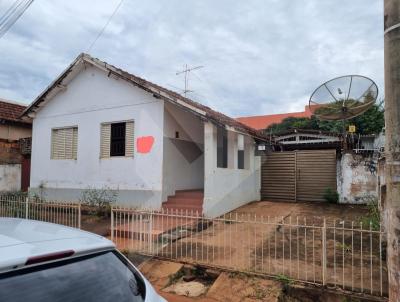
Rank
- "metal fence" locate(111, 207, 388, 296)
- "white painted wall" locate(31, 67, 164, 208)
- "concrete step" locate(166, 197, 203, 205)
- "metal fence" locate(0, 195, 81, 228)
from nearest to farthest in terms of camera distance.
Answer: "metal fence" locate(111, 207, 388, 296) → "metal fence" locate(0, 195, 81, 228) → "concrete step" locate(166, 197, 203, 205) → "white painted wall" locate(31, 67, 164, 208)

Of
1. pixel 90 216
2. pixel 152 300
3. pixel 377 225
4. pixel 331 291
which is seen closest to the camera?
pixel 152 300

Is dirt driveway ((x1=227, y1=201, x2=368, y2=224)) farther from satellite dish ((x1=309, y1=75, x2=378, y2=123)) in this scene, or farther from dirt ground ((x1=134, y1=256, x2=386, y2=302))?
dirt ground ((x1=134, y1=256, x2=386, y2=302))

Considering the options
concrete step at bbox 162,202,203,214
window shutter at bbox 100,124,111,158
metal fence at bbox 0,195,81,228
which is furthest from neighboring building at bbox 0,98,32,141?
concrete step at bbox 162,202,203,214

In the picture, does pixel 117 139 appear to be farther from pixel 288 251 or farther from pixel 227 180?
pixel 288 251

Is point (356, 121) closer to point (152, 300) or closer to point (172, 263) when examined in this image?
point (172, 263)

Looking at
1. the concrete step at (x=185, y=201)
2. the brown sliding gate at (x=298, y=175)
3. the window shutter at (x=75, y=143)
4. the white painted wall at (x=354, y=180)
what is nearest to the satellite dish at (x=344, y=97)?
the white painted wall at (x=354, y=180)

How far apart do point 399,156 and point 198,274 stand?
3.79m

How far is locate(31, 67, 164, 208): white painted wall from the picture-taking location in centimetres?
1054

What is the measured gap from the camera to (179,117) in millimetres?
11164

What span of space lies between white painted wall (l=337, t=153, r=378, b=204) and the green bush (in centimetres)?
14

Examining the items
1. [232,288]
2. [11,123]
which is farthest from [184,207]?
[11,123]

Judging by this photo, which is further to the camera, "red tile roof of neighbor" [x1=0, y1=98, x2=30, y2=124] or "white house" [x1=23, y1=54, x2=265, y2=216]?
"red tile roof of neighbor" [x1=0, y1=98, x2=30, y2=124]

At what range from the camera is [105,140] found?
11.7 metres

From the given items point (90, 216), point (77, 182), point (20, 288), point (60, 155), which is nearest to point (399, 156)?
point (20, 288)
